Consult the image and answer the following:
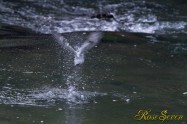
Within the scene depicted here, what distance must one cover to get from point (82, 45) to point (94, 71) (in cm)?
140

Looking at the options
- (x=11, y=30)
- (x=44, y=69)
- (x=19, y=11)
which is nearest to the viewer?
(x=44, y=69)

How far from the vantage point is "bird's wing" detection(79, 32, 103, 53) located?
24.9ft

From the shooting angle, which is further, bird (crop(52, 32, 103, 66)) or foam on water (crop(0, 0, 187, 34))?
foam on water (crop(0, 0, 187, 34))

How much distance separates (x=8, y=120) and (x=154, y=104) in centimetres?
160

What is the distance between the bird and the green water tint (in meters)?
0.12

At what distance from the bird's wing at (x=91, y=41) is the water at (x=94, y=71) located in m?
0.09

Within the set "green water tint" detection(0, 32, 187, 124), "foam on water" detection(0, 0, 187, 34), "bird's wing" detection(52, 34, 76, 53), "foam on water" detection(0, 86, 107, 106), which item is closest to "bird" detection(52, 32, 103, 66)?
"bird's wing" detection(52, 34, 76, 53)

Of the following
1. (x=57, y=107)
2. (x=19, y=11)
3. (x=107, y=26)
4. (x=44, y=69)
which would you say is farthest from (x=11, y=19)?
(x=57, y=107)

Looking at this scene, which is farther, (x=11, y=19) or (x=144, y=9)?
(x=144, y=9)

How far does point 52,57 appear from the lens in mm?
7023

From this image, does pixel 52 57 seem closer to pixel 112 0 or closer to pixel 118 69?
pixel 118 69

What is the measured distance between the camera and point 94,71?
21.0ft

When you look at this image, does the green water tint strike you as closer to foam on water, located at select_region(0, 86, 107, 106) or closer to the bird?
foam on water, located at select_region(0, 86, 107, 106)

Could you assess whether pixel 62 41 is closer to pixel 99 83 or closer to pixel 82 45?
pixel 82 45
